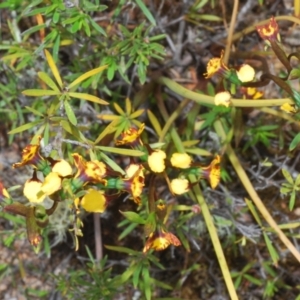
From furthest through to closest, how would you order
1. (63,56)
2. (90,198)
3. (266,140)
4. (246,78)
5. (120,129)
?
1. (63,56)
2. (266,140)
3. (120,129)
4. (246,78)
5. (90,198)

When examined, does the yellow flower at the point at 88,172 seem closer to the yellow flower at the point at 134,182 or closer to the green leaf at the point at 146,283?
the yellow flower at the point at 134,182

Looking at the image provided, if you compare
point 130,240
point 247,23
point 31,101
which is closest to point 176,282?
point 130,240

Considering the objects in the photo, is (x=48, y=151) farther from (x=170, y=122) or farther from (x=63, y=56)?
(x=63, y=56)

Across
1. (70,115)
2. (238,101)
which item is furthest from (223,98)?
(70,115)

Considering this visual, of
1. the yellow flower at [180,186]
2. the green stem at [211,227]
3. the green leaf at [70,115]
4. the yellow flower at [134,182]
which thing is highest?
the green leaf at [70,115]

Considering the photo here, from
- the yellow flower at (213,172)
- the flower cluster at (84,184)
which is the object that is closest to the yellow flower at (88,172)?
the flower cluster at (84,184)

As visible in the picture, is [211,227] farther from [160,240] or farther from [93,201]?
[93,201]

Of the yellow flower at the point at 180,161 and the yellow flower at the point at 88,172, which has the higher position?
the yellow flower at the point at 88,172
